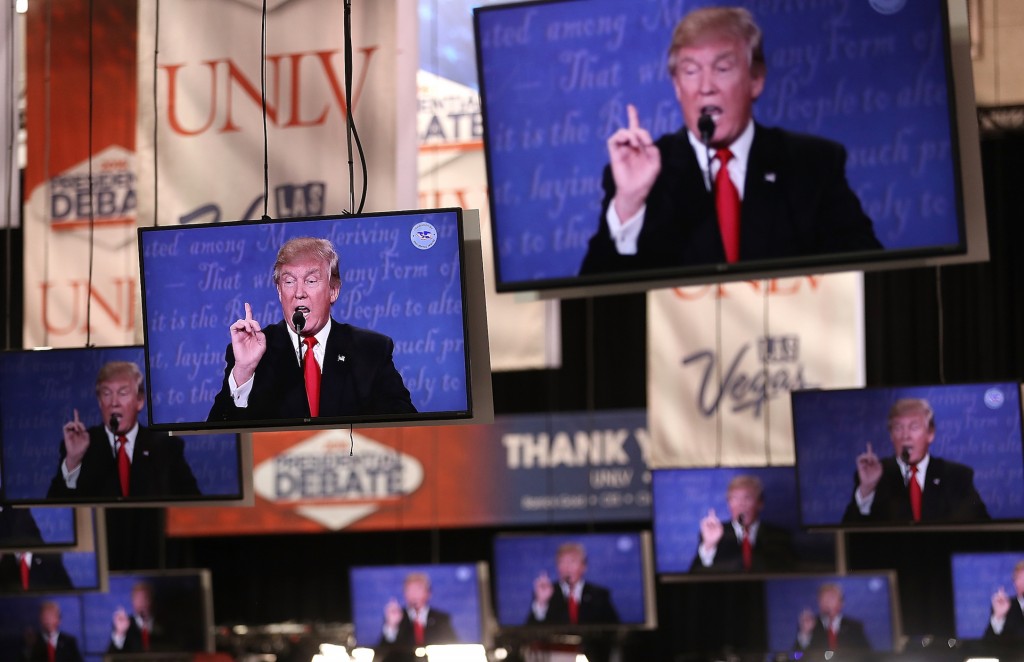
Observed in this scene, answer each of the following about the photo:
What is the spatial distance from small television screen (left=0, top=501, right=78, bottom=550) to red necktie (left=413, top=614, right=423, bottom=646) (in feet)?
13.8

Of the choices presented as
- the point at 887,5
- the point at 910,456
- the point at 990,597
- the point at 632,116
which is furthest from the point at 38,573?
the point at 887,5

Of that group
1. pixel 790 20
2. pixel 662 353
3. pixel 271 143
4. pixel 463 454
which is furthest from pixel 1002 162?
pixel 790 20

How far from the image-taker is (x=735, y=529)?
891 cm

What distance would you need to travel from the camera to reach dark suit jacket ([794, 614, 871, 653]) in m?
10.2

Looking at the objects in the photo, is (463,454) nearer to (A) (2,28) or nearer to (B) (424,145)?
(B) (424,145)

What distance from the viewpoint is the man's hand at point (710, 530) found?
29.2ft

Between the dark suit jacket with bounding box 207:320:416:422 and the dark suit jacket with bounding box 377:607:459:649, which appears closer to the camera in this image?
the dark suit jacket with bounding box 207:320:416:422

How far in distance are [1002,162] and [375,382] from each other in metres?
9.26

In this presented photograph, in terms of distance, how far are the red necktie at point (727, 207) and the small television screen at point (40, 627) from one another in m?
7.99

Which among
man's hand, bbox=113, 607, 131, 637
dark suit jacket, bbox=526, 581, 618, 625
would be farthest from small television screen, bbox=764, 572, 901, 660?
man's hand, bbox=113, 607, 131, 637

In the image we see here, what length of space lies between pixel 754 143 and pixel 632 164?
327 millimetres

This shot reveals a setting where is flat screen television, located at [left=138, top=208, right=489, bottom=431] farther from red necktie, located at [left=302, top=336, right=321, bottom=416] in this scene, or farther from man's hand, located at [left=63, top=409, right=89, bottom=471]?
man's hand, located at [left=63, top=409, right=89, bottom=471]

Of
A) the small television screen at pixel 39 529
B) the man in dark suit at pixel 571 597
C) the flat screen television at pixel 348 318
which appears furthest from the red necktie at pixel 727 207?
the man in dark suit at pixel 571 597

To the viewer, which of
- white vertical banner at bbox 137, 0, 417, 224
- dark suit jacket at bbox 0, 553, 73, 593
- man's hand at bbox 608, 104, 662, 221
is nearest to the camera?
man's hand at bbox 608, 104, 662, 221
